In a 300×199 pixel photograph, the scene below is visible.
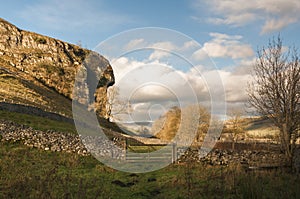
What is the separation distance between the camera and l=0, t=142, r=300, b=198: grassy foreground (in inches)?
332

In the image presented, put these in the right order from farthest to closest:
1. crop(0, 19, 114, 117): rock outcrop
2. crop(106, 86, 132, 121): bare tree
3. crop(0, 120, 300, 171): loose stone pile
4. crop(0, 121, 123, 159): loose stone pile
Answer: crop(0, 19, 114, 117): rock outcrop → crop(106, 86, 132, 121): bare tree → crop(0, 121, 123, 159): loose stone pile → crop(0, 120, 300, 171): loose stone pile

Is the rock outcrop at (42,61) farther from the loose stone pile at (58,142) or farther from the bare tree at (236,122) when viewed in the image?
the loose stone pile at (58,142)

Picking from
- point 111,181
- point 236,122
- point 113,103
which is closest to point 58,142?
point 111,181

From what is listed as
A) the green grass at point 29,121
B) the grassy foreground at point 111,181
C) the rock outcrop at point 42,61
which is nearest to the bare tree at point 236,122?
the green grass at point 29,121

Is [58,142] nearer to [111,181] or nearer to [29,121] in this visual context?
[111,181]

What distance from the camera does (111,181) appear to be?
14.0 m

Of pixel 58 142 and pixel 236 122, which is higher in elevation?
pixel 236 122

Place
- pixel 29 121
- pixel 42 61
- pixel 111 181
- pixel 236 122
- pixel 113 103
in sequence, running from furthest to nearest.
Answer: pixel 42 61
pixel 236 122
pixel 113 103
pixel 29 121
pixel 111 181

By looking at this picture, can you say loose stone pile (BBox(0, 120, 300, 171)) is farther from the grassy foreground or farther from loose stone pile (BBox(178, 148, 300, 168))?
the grassy foreground

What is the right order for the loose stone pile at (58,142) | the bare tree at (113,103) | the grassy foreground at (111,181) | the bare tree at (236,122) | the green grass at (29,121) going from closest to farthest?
1. the grassy foreground at (111,181)
2. the loose stone pile at (58,142)
3. the green grass at (29,121)
4. the bare tree at (113,103)
5. the bare tree at (236,122)

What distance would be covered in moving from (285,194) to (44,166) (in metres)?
13.3

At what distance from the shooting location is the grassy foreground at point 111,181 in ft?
27.7

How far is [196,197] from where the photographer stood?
9539 millimetres

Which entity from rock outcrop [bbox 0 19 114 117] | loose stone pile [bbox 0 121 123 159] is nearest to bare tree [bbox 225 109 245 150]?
rock outcrop [bbox 0 19 114 117]
